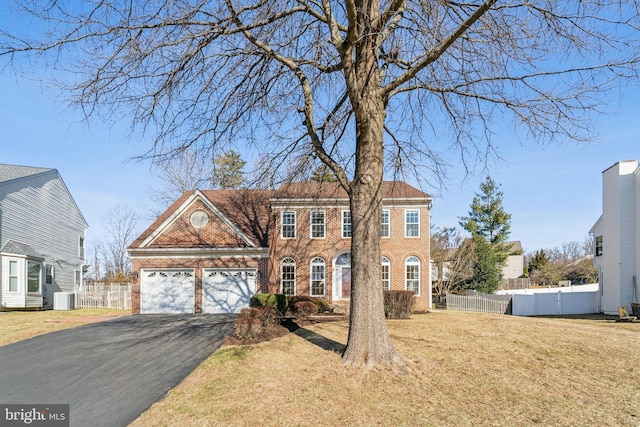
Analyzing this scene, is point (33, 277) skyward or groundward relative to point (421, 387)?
skyward

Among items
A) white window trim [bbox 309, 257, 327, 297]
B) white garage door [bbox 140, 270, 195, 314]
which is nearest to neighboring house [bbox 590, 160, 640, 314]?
white window trim [bbox 309, 257, 327, 297]

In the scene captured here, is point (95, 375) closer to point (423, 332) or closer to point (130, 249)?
point (423, 332)

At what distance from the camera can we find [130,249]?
70.3 ft

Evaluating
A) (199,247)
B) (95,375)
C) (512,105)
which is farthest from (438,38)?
(199,247)

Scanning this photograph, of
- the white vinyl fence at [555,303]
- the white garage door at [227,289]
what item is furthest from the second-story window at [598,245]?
the white garage door at [227,289]

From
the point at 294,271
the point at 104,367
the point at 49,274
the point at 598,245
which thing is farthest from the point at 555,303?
the point at 49,274

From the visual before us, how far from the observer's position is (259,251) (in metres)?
21.6

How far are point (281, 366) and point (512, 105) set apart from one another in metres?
6.56

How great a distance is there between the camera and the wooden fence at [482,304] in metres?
26.5

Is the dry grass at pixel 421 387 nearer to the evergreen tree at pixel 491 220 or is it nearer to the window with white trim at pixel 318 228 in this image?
the window with white trim at pixel 318 228

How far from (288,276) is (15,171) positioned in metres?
18.1

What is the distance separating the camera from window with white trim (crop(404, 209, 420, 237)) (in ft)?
77.1

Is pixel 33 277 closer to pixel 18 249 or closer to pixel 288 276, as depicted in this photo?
pixel 18 249

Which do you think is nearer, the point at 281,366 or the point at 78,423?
the point at 78,423
